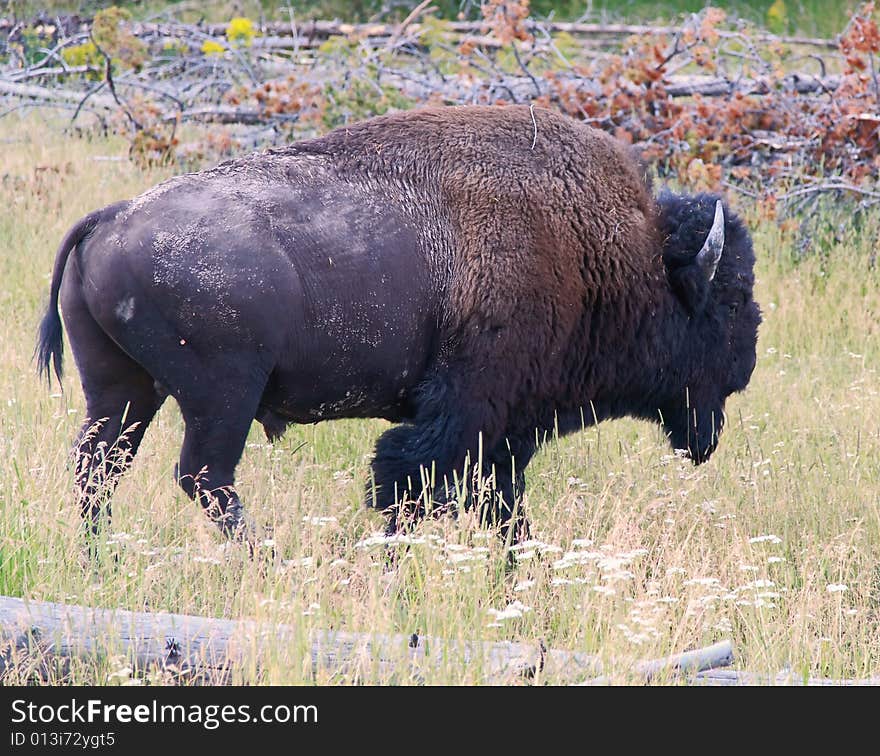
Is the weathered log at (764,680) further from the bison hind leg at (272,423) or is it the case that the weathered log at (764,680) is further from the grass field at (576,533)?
the bison hind leg at (272,423)

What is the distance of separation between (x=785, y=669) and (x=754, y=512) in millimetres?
1818

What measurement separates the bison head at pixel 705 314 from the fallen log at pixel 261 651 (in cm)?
234

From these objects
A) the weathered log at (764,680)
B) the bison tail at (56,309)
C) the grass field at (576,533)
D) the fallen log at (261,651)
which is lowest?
the grass field at (576,533)

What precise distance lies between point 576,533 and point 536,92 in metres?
5.87

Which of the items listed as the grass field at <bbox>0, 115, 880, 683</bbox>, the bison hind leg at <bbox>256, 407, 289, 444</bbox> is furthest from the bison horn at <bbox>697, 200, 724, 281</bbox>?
the bison hind leg at <bbox>256, 407, 289, 444</bbox>

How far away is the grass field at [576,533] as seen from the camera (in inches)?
151

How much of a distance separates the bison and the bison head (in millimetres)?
11

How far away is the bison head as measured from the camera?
5449 millimetres

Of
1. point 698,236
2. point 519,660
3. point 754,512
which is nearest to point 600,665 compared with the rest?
point 519,660

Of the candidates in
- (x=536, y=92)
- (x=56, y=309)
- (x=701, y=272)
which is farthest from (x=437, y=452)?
(x=536, y=92)

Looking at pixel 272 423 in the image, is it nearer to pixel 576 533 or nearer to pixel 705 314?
pixel 576 533

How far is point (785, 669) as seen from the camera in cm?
363

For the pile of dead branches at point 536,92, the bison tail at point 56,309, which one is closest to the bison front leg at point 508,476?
the bison tail at point 56,309

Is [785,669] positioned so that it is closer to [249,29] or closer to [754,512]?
[754,512]
